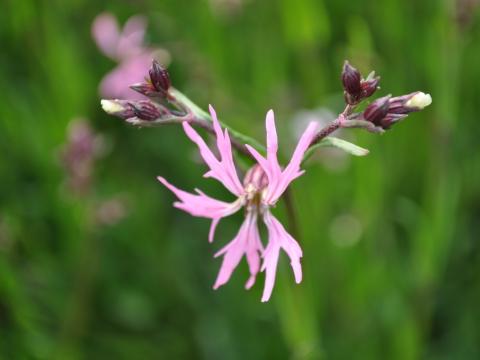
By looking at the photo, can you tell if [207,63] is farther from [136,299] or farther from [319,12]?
[136,299]

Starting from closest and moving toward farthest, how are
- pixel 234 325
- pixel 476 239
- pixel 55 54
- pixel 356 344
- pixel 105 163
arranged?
pixel 356 344 < pixel 234 325 < pixel 476 239 < pixel 55 54 < pixel 105 163

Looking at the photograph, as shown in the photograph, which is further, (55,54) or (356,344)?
(55,54)

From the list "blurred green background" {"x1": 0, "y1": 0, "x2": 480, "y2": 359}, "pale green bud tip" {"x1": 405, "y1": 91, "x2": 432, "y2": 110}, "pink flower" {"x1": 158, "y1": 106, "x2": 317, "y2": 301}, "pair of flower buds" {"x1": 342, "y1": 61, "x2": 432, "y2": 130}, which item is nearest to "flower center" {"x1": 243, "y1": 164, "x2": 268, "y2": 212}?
"pink flower" {"x1": 158, "y1": 106, "x2": 317, "y2": 301}

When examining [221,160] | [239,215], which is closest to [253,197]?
[221,160]

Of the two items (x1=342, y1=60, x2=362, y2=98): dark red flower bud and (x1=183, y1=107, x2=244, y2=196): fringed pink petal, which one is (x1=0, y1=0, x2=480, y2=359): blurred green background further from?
(x1=342, y1=60, x2=362, y2=98): dark red flower bud

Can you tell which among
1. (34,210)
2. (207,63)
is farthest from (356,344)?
(34,210)

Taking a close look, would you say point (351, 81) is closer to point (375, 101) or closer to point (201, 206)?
point (375, 101)
